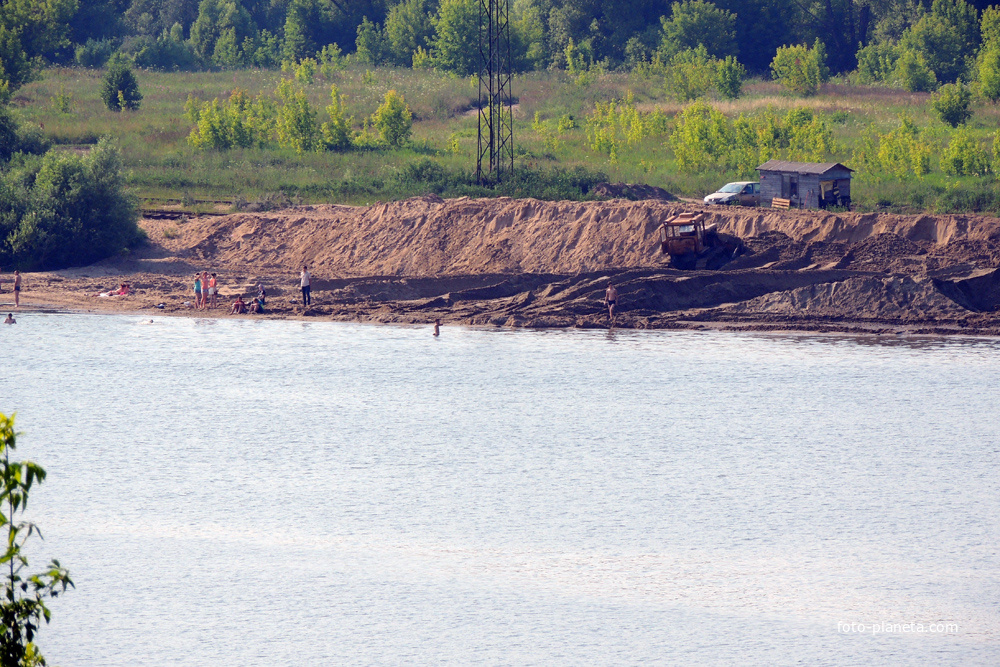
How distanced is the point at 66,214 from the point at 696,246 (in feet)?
87.7

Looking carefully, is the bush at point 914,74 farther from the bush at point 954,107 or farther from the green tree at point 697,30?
the bush at point 954,107

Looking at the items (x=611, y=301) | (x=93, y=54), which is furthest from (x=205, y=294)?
(x=93, y=54)

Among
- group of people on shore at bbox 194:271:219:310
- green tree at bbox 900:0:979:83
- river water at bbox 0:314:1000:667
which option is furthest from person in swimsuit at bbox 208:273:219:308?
green tree at bbox 900:0:979:83

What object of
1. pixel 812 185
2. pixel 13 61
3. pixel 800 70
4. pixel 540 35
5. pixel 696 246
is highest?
pixel 540 35

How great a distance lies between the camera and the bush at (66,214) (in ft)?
176

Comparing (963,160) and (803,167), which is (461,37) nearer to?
(963,160)

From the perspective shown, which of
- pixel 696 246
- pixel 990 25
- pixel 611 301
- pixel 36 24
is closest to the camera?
pixel 611 301

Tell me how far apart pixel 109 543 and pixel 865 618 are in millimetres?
14918

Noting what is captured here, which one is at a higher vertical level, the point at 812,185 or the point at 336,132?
the point at 336,132

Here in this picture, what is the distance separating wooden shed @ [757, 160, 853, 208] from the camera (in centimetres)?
5575

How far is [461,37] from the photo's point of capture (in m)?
103

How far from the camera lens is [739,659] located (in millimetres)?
20891

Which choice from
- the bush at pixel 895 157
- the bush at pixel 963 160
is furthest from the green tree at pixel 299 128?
the bush at pixel 963 160

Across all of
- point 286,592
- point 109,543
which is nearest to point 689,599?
point 286,592
